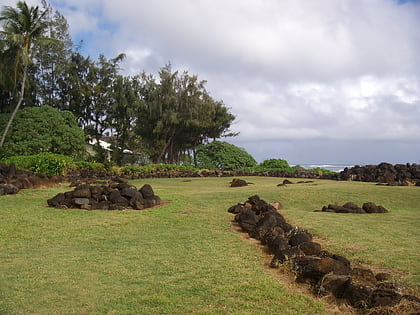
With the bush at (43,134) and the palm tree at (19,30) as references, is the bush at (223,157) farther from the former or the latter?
the palm tree at (19,30)

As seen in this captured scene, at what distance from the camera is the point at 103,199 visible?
1008 cm

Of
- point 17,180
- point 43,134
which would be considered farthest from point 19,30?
point 17,180

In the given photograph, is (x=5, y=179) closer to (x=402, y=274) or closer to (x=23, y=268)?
(x=23, y=268)

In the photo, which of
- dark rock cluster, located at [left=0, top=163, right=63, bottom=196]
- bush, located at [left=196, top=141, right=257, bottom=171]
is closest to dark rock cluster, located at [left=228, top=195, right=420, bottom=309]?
dark rock cluster, located at [left=0, top=163, right=63, bottom=196]

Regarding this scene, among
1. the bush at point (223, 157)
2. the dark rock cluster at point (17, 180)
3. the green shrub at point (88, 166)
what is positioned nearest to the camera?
the dark rock cluster at point (17, 180)

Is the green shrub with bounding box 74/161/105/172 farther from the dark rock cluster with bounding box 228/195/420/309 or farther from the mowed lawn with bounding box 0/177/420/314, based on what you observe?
the dark rock cluster with bounding box 228/195/420/309

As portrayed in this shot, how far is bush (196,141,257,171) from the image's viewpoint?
29938 millimetres

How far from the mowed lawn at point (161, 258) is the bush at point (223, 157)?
19633mm

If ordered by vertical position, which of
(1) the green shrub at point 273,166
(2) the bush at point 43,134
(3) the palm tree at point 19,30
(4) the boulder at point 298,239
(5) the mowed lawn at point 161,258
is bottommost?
(5) the mowed lawn at point 161,258

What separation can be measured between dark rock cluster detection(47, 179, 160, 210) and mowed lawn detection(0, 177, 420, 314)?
423 millimetres

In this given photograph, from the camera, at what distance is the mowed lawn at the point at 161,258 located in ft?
12.9

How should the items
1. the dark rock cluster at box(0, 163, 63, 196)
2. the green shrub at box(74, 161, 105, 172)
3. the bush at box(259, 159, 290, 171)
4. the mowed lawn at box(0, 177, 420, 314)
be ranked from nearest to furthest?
the mowed lawn at box(0, 177, 420, 314) → the dark rock cluster at box(0, 163, 63, 196) → the green shrub at box(74, 161, 105, 172) → the bush at box(259, 159, 290, 171)

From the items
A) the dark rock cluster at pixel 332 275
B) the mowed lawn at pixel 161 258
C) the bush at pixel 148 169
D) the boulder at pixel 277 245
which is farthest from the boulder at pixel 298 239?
the bush at pixel 148 169

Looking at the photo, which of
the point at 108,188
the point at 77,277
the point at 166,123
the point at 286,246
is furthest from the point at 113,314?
the point at 166,123
